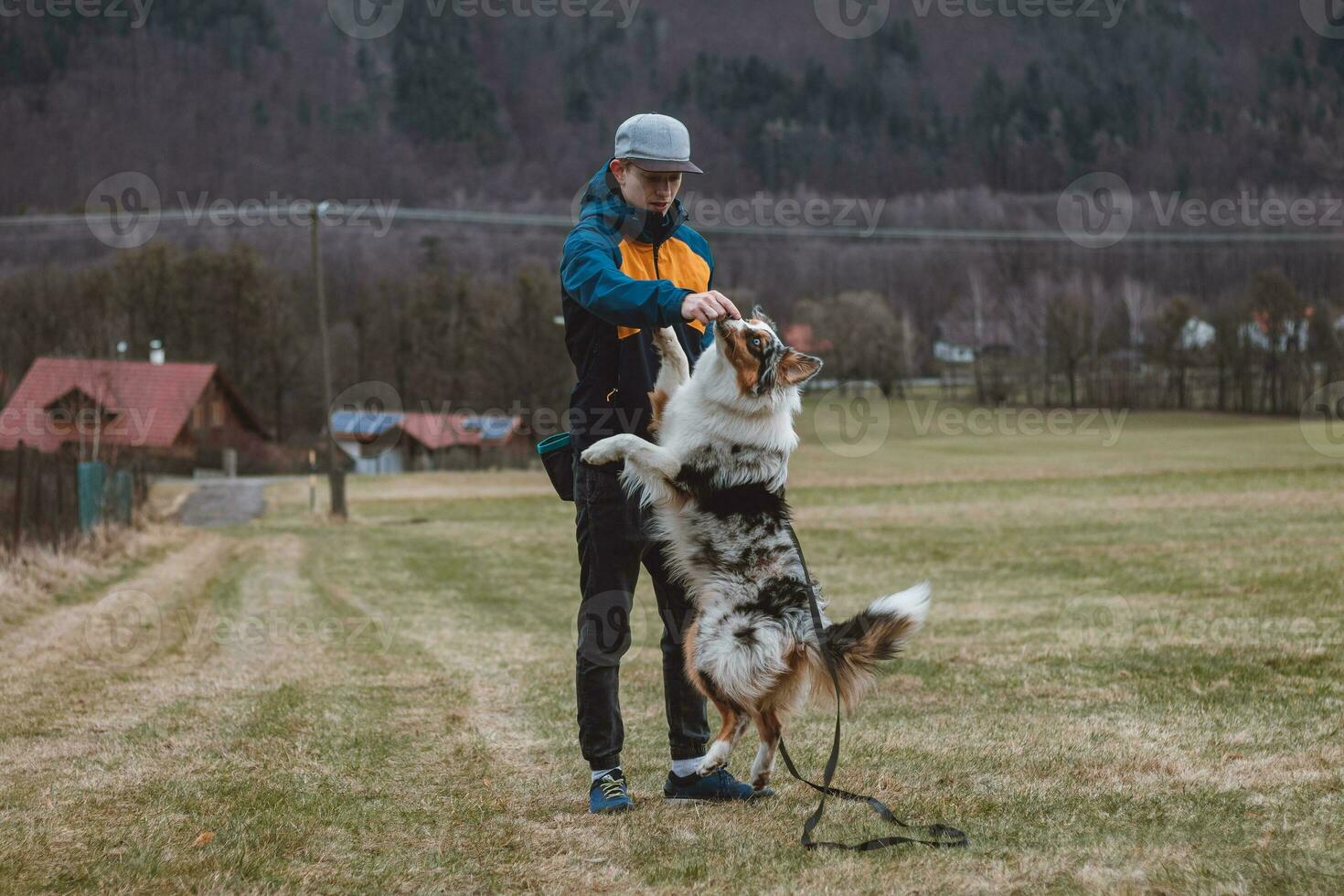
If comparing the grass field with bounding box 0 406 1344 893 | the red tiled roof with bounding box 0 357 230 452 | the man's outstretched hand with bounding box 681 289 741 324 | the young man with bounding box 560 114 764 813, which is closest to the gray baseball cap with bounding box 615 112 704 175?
the young man with bounding box 560 114 764 813

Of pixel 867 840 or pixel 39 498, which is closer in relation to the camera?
pixel 867 840

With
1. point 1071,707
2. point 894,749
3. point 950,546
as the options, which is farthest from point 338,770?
point 950,546

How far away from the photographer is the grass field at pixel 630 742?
356 cm

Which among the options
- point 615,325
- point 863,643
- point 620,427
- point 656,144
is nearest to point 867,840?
point 863,643

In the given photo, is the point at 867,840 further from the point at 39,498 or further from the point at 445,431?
the point at 445,431

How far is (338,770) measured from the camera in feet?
16.8

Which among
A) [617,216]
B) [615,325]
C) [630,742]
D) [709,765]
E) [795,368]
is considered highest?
[617,216]

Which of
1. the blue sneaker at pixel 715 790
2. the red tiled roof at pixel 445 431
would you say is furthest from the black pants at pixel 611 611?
the red tiled roof at pixel 445 431

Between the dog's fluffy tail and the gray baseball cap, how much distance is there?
5.94 feet

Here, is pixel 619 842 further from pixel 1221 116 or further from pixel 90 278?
pixel 1221 116

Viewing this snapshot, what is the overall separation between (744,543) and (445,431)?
6553cm

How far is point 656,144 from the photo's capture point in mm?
4387

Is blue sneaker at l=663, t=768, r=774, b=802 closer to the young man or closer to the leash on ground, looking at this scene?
the young man

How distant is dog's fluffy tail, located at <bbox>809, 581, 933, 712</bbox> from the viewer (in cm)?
438
